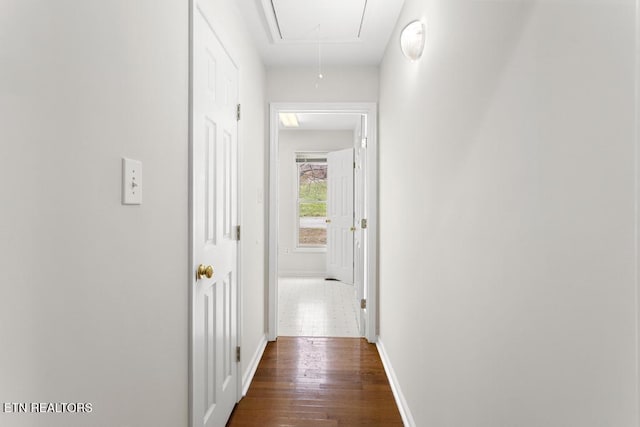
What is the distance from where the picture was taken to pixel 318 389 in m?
2.45

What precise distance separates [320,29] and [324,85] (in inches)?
26.6

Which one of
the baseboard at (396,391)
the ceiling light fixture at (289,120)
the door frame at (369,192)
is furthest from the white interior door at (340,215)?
the baseboard at (396,391)

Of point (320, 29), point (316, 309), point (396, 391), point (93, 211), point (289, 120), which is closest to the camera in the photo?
point (93, 211)

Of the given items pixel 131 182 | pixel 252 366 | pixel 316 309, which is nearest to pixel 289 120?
pixel 316 309

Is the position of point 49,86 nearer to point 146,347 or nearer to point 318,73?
point 146,347

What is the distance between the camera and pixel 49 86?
0.70 metres

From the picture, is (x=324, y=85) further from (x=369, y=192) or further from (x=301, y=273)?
(x=301, y=273)

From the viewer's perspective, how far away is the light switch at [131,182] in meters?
0.96

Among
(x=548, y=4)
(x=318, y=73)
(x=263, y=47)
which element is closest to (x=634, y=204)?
(x=548, y=4)

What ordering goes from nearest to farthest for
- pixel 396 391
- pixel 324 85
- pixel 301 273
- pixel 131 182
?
pixel 131 182, pixel 396 391, pixel 324 85, pixel 301 273

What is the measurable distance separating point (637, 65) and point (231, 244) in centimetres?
189

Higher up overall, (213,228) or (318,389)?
(213,228)

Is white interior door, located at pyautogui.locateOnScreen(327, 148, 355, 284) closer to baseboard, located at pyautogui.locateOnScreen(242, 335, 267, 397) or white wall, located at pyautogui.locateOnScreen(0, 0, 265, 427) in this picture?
baseboard, located at pyautogui.locateOnScreen(242, 335, 267, 397)

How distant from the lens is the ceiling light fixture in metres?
5.11
